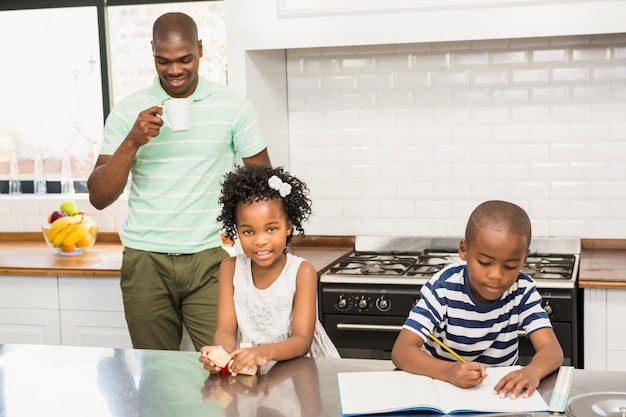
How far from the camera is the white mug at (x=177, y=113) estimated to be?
2.68 m

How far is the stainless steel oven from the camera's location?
3.07m

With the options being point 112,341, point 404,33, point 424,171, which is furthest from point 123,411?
point 424,171

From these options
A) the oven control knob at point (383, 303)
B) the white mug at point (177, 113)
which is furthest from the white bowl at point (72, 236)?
the oven control knob at point (383, 303)

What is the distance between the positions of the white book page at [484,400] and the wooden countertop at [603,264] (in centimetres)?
142

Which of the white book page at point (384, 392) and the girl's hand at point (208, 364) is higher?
the girl's hand at point (208, 364)

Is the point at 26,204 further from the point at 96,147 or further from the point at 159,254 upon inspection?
the point at 159,254

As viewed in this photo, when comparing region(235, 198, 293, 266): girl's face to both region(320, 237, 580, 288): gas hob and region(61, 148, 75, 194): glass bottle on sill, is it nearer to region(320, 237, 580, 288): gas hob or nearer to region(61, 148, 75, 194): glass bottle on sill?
region(320, 237, 580, 288): gas hob

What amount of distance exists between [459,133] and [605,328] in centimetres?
114

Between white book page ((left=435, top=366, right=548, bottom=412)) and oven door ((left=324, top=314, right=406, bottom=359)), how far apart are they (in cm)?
146

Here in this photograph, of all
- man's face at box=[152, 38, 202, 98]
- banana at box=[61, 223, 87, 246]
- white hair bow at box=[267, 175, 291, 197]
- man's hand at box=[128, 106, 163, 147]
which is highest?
man's face at box=[152, 38, 202, 98]

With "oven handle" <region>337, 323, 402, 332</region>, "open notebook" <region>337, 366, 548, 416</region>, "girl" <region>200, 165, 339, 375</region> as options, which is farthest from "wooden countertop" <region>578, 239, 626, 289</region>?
"open notebook" <region>337, 366, 548, 416</region>

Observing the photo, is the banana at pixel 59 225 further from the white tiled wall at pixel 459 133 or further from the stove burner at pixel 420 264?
the stove burner at pixel 420 264

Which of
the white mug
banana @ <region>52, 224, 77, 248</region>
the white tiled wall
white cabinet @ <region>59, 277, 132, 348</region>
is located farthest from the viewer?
banana @ <region>52, 224, 77, 248</region>

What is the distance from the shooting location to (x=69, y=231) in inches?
150
